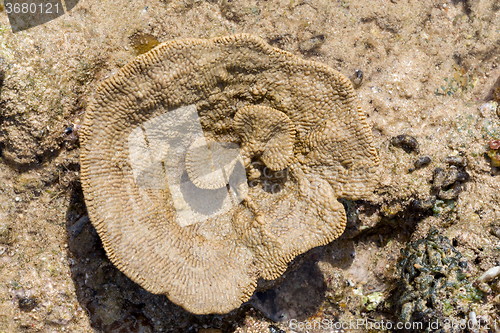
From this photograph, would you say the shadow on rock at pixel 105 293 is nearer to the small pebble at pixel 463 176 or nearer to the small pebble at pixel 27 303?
the small pebble at pixel 27 303

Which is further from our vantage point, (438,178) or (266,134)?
(438,178)

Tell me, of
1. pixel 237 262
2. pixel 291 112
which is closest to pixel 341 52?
pixel 291 112

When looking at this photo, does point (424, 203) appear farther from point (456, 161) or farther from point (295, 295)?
point (295, 295)

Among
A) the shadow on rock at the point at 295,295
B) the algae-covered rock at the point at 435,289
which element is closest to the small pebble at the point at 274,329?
the shadow on rock at the point at 295,295

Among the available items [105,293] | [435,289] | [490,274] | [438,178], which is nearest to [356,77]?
[438,178]

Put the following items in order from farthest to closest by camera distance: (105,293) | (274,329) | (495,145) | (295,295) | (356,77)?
1. (295,295)
2. (274,329)
3. (495,145)
4. (105,293)
5. (356,77)
